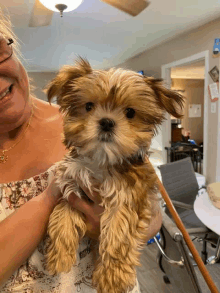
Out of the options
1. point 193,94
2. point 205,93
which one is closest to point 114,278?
point 205,93

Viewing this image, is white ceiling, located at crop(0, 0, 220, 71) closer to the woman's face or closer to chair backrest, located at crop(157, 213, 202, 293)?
the woman's face

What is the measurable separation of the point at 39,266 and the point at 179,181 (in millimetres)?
2202

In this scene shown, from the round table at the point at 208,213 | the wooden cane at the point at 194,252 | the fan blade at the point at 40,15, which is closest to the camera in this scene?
the wooden cane at the point at 194,252

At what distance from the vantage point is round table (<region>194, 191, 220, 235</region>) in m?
1.84

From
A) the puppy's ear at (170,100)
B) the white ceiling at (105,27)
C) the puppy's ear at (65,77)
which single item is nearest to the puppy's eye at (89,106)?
the puppy's ear at (65,77)

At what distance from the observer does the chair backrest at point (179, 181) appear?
2.70m

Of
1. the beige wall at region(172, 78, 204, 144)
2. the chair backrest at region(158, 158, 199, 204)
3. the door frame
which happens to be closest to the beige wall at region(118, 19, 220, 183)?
the door frame

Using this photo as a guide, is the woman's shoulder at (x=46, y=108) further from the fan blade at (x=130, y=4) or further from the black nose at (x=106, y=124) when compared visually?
the fan blade at (x=130, y=4)

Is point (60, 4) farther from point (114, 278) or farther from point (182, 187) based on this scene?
point (114, 278)

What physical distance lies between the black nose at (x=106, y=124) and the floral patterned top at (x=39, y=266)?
356 millimetres

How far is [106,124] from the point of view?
0.72m

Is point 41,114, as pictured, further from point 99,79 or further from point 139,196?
point 139,196

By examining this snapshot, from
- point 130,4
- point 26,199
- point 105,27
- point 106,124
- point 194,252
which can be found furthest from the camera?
point 105,27

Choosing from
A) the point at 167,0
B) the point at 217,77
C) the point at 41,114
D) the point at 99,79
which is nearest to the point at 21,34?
Result: the point at 167,0
